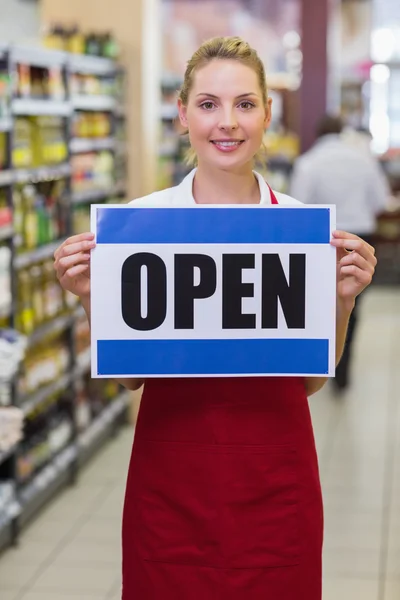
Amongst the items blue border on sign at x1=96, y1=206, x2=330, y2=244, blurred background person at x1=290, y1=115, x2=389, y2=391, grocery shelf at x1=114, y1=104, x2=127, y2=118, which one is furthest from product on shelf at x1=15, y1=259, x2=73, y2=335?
blue border on sign at x1=96, y1=206, x2=330, y2=244

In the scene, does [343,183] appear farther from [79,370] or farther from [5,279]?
[5,279]

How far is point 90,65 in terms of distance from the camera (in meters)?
6.16

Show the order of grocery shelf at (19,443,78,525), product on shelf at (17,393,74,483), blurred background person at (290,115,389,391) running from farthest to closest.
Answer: blurred background person at (290,115,389,391) → product on shelf at (17,393,74,483) → grocery shelf at (19,443,78,525)

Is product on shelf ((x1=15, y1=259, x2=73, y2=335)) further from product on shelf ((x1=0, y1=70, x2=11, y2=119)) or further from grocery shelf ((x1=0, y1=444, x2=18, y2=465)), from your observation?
product on shelf ((x1=0, y1=70, x2=11, y2=119))

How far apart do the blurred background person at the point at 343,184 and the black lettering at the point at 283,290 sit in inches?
223

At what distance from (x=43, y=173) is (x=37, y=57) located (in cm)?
55

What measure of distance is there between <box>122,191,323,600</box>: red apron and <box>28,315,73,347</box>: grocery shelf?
9.88 feet

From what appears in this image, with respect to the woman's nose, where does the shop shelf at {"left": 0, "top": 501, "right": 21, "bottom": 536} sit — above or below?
below

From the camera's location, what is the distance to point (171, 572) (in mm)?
2260

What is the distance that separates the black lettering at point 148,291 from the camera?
222 centimetres

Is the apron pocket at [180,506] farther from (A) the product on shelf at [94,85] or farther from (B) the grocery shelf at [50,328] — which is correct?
(A) the product on shelf at [94,85]

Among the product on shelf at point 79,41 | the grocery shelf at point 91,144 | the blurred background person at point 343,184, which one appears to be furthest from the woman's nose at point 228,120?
the blurred background person at point 343,184

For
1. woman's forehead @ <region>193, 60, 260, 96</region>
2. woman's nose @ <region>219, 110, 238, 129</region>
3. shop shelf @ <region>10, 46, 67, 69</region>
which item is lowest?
woman's nose @ <region>219, 110, 238, 129</region>

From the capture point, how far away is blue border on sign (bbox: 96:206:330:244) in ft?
7.27
